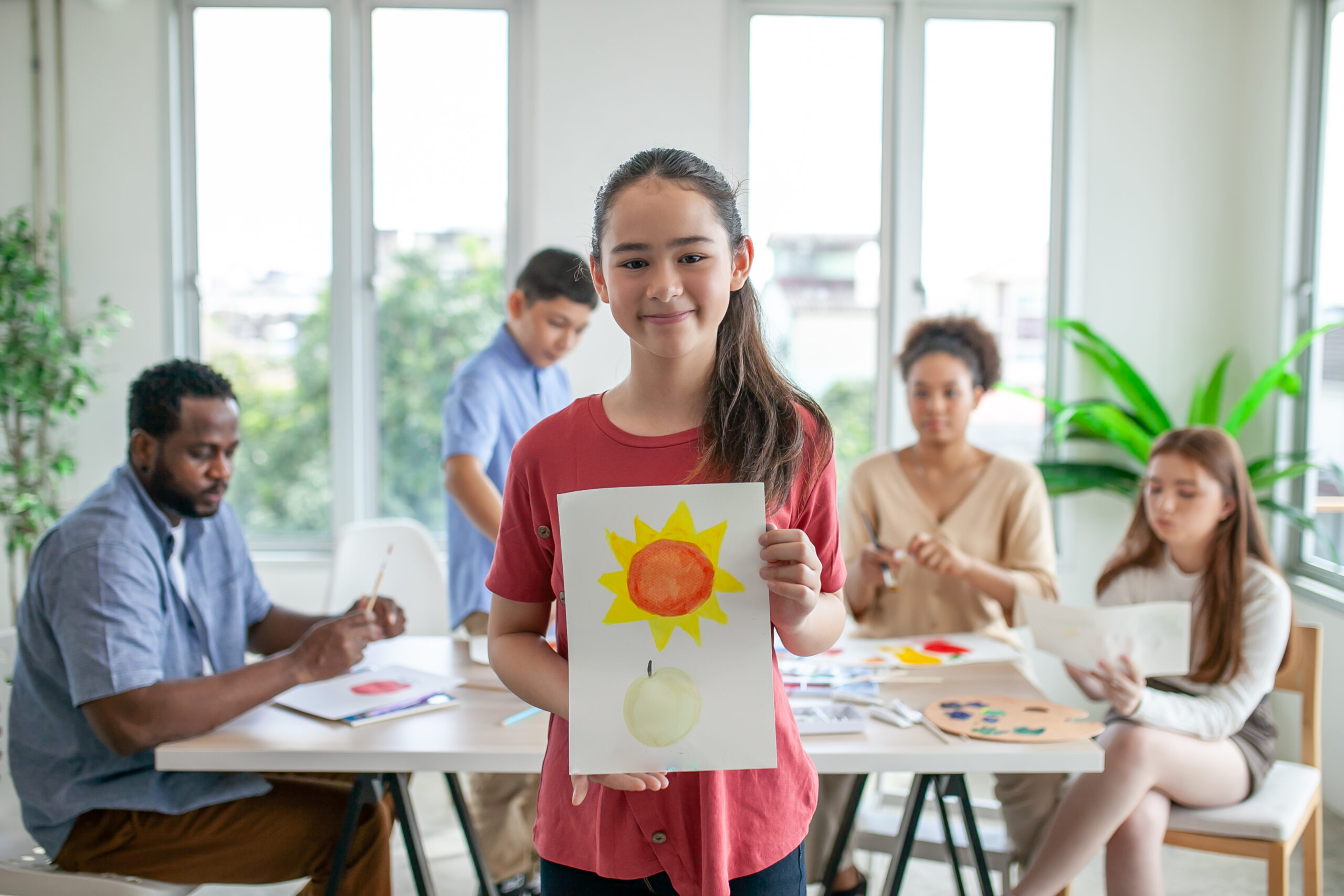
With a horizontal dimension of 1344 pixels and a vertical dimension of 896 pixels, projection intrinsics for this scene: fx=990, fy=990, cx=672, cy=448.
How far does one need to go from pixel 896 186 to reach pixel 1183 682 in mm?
2376

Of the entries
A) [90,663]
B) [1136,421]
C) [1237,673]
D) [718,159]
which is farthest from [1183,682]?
[718,159]

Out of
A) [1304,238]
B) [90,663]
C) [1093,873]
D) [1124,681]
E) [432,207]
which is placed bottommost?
[1093,873]

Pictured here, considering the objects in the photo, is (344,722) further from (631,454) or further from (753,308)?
(753,308)

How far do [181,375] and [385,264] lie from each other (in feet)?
7.30

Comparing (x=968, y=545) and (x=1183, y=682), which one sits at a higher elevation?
(x=968, y=545)

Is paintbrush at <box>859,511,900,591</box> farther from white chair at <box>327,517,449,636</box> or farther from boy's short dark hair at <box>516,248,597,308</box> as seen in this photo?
white chair at <box>327,517,449,636</box>

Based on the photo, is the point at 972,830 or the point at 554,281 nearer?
the point at 972,830

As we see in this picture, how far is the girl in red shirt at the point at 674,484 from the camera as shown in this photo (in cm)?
106

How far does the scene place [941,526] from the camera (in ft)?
8.44

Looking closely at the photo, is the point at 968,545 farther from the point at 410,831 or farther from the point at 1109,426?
the point at 410,831

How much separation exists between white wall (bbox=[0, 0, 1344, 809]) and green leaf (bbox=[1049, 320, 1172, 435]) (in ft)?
0.84

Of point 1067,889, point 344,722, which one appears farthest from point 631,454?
point 1067,889

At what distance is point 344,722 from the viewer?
1811 millimetres

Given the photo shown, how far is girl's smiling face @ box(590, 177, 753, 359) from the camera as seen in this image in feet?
3.44
